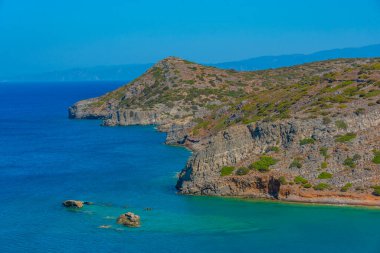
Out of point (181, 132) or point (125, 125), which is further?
point (125, 125)

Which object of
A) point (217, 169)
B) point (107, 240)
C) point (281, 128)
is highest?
point (281, 128)

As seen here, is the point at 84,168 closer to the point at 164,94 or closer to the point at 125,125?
the point at 125,125

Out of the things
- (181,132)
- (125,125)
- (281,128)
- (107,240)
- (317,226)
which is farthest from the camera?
(125,125)

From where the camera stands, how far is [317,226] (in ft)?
181

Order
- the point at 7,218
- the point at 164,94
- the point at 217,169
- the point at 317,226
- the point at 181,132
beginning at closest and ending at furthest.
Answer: the point at 317,226 < the point at 7,218 < the point at 217,169 < the point at 181,132 < the point at 164,94

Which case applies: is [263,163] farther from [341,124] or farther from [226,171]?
[341,124]

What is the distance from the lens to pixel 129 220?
55.8 metres

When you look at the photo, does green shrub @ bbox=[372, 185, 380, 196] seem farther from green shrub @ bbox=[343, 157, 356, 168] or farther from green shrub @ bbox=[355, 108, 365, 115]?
green shrub @ bbox=[355, 108, 365, 115]

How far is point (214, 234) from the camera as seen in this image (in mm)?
53969

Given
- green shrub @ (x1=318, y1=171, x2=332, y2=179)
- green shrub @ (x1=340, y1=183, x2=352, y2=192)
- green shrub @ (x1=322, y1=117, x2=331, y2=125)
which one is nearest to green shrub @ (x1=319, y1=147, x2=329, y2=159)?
green shrub @ (x1=318, y1=171, x2=332, y2=179)

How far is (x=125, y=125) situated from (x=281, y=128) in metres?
77.7

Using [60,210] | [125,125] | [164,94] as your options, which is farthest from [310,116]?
[164,94]

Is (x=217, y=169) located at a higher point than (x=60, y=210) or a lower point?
higher

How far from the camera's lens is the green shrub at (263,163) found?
6650 cm
